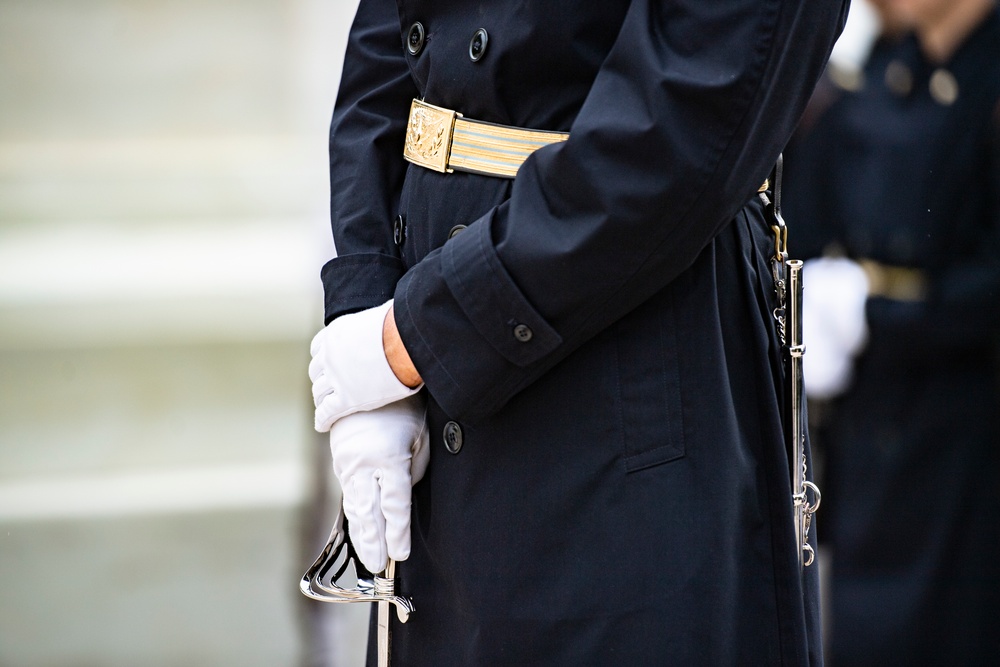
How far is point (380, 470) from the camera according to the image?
1096 mm

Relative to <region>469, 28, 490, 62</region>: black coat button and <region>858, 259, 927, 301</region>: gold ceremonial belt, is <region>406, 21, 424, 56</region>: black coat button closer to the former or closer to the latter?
<region>469, 28, 490, 62</region>: black coat button

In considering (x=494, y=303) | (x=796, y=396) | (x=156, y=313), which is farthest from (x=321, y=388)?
(x=156, y=313)

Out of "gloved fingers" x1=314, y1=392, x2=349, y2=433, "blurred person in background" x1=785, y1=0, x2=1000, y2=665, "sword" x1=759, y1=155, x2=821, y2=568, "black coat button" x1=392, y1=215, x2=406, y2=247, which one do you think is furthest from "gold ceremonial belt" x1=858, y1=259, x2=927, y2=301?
"gloved fingers" x1=314, y1=392, x2=349, y2=433

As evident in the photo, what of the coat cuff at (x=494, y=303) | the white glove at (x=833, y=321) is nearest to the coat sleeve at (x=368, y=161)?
the coat cuff at (x=494, y=303)

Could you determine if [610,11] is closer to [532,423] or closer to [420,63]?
[420,63]

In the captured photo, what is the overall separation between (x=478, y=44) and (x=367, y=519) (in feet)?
1.50

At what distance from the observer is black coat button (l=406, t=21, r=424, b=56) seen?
3.70 ft

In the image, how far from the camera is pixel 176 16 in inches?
125

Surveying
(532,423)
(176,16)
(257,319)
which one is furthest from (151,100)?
(532,423)

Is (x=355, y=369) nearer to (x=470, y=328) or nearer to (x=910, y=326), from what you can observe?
(x=470, y=328)

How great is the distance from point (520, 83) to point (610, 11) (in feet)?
0.33

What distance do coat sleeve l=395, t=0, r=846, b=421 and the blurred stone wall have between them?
2173 millimetres

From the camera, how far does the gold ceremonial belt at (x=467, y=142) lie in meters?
1.03

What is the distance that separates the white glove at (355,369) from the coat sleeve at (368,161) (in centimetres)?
7
